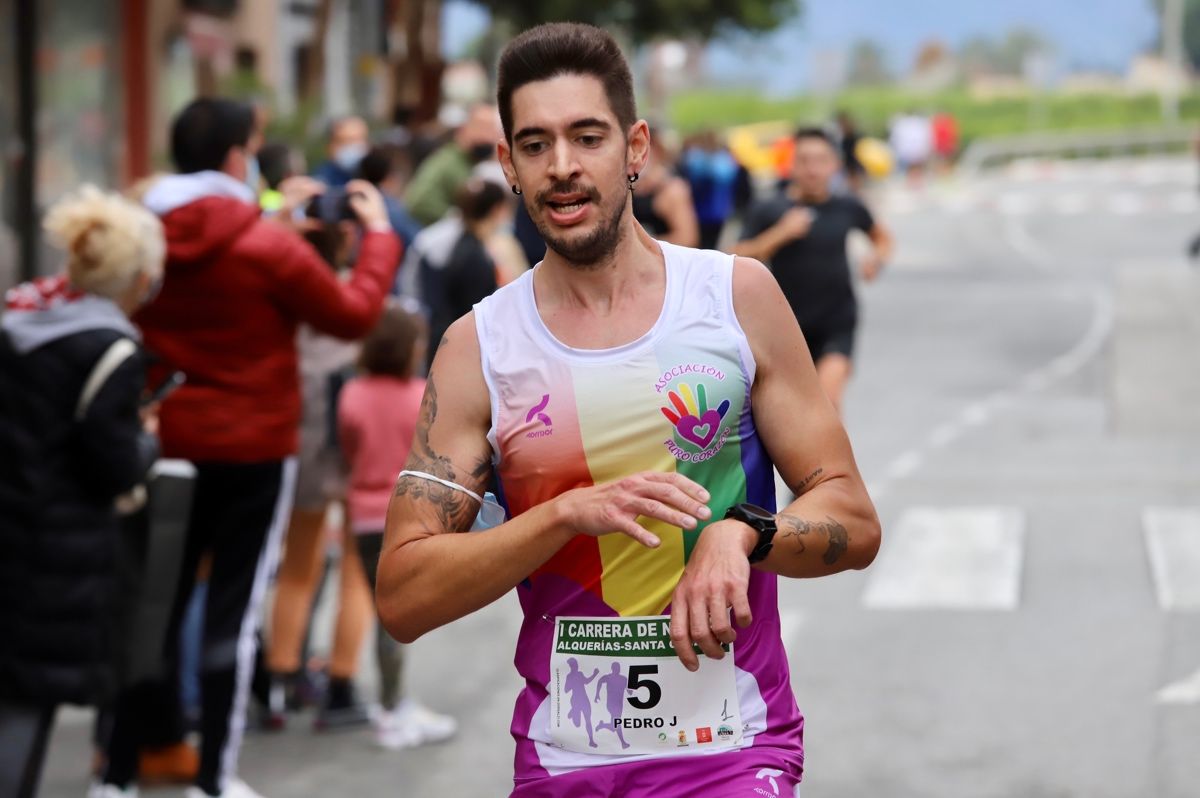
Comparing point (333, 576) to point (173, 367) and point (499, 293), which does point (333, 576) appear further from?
point (499, 293)

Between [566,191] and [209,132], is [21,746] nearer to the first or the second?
[209,132]

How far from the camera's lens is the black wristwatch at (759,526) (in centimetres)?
320

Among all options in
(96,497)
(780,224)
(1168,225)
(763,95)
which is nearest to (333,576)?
(780,224)

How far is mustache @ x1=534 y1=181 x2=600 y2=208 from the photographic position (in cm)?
336

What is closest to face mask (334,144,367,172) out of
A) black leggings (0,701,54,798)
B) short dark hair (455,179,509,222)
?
short dark hair (455,179,509,222)

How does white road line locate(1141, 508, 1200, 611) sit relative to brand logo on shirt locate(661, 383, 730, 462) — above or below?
below

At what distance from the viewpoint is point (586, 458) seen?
3426 millimetres

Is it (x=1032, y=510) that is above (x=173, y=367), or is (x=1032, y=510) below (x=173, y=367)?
below

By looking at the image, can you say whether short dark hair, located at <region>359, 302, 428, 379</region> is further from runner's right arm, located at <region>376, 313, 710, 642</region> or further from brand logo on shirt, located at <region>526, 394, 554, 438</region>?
brand logo on shirt, located at <region>526, 394, 554, 438</region>

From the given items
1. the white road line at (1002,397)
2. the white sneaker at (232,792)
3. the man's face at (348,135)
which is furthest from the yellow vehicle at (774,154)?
the white sneaker at (232,792)

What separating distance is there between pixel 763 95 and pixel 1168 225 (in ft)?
243

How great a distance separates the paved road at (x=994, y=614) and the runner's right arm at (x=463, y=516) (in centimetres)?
369

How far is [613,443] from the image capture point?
3426 millimetres

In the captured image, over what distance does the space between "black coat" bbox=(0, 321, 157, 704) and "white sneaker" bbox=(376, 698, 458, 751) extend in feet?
6.20
